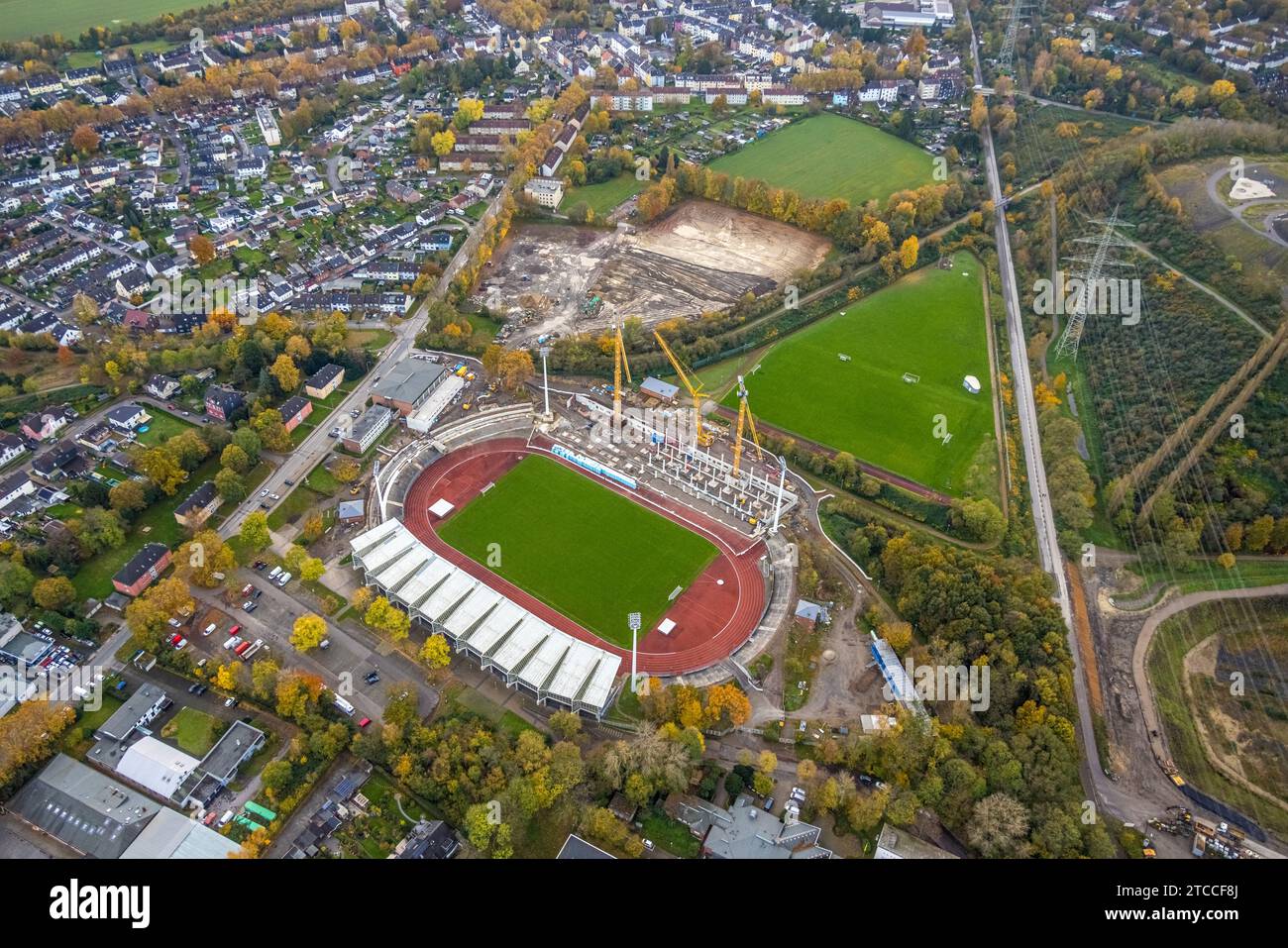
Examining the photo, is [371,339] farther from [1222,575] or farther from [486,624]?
[1222,575]

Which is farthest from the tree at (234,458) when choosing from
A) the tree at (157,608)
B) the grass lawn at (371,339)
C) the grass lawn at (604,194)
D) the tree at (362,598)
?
the grass lawn at (604,194)

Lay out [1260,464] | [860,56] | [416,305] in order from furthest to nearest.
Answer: [860,56]
[416,305]
[1260,464]

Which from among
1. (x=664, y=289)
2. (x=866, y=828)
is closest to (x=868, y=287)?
(x=664, y=289)

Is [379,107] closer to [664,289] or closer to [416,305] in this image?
[416,305]

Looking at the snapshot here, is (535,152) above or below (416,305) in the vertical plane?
above

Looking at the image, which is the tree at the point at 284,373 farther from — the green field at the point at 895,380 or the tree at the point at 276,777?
the green field at the point at 895,380

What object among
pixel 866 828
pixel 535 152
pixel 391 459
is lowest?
pixel 866 828
